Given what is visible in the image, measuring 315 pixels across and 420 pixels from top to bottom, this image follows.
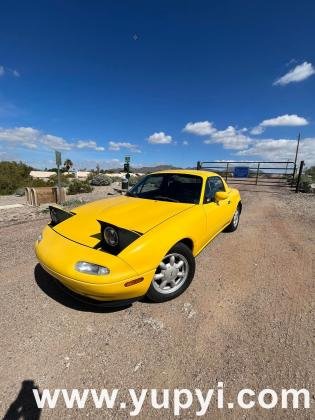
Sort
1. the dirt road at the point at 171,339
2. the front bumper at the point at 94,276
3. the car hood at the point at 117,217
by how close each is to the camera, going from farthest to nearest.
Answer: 1. the car hood at the point at 117,217
2. the front bumper at the point at 94,276
3. the dirt road at the point at 171,339

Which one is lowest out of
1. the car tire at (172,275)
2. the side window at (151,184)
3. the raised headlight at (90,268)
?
the car tire at (172,275)

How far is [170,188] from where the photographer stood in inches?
150

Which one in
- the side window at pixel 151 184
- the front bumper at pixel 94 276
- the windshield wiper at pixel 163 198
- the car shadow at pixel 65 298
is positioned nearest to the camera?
the front bumper at pixel 94 276

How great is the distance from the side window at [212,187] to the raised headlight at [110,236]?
5.61 feet

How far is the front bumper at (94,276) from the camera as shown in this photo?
2.16m

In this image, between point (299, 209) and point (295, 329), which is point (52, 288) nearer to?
point (295, 329)

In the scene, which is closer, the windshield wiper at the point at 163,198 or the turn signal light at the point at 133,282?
the turn signal light at the point at 133,282

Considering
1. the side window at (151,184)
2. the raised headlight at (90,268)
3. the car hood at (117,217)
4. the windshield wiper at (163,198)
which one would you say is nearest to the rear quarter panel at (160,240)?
the car hood at (117,217)

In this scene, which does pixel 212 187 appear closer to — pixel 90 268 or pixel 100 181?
pixel 90 268

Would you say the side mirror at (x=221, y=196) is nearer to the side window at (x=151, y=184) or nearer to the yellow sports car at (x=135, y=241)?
the yellow sports car at (x=135, y=241)

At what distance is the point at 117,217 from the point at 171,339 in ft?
4.99

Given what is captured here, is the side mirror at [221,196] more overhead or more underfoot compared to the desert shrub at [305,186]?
more overhead

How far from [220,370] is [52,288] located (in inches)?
87.1

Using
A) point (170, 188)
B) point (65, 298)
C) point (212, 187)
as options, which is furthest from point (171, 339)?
point (212, 187)
